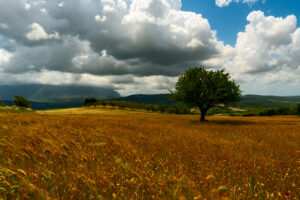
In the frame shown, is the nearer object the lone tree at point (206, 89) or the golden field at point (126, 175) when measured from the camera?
the golden field at point (126, 175)

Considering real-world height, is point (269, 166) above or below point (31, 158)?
below

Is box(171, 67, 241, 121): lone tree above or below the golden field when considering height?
above

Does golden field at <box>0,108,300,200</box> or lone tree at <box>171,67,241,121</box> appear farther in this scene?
lone tree at <box>171,67,241,121</box>

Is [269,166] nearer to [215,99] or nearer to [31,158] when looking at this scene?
[31,158]

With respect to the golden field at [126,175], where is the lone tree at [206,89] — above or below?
above

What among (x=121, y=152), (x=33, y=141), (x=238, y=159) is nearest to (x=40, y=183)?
(x=121, y=152)

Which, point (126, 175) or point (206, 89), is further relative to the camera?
point (206, 89)

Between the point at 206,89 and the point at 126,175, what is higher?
the point at 206,89

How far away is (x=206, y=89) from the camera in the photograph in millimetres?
29641

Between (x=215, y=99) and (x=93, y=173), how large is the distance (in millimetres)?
29400

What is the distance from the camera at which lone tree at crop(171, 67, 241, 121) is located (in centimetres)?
2919

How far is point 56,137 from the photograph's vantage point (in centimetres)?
455

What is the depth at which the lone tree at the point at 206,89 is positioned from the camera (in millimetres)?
29188

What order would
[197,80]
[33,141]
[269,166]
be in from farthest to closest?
[197,80], [33,141], [269,166]
